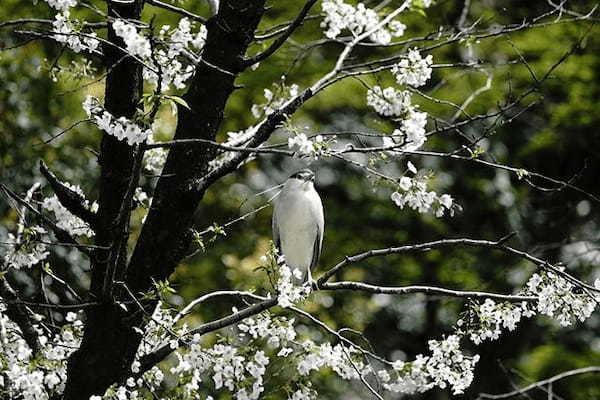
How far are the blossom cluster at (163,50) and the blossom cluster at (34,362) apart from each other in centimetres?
106

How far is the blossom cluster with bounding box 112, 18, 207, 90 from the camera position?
3066 mm

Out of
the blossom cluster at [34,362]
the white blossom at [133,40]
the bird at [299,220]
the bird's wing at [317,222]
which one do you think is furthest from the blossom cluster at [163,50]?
the bird's wing at [317,222]

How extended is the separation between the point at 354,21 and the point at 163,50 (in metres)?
1.22

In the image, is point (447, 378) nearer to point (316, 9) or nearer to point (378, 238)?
point (316, 9)

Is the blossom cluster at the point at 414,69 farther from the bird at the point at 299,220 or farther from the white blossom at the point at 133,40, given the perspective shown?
the bird at the point at 299,220

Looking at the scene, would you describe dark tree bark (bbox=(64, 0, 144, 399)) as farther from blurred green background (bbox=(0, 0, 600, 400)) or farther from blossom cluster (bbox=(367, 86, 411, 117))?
blurred green background (bbox=(0, 0, 600, 400))

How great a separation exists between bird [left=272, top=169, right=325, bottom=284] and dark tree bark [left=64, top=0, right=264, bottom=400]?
1800mm

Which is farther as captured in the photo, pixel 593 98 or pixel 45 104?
pixel 593 98

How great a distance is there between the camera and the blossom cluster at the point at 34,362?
136 inches

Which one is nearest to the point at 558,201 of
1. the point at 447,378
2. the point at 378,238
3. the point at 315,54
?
the point at 378,238

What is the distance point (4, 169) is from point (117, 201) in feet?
15.4

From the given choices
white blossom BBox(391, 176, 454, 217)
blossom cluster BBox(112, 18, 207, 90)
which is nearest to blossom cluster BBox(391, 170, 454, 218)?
white blossom BBox(391, 176, 454, 217)

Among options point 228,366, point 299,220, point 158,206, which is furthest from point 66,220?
point 299,220

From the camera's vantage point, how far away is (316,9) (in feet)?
27.1
